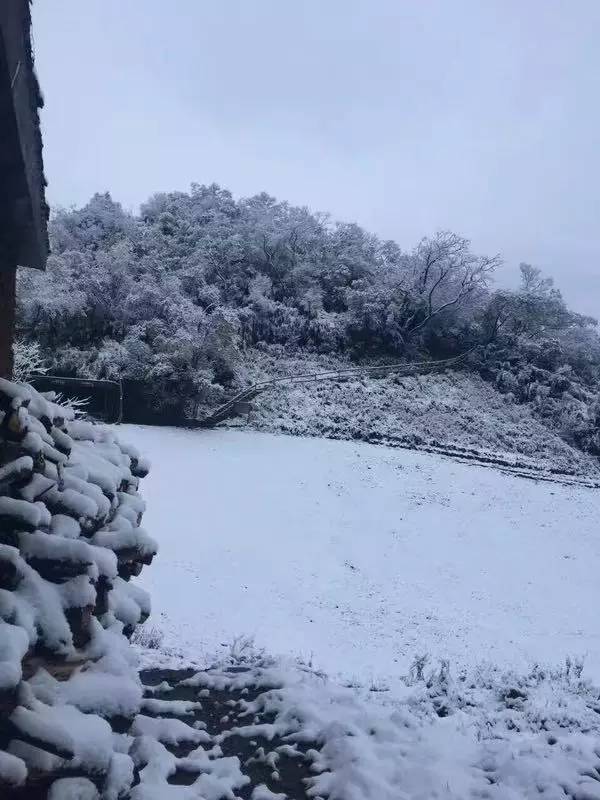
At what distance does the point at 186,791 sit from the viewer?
11.9 ft

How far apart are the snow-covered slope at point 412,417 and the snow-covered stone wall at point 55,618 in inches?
696

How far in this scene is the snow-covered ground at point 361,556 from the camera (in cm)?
1022

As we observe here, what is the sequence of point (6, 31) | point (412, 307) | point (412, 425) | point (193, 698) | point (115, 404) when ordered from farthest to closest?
1. point (412, 307)
2. point (412, 425)
3. point (115, 404)
4. point (193, 698)
5. point (6, 31)

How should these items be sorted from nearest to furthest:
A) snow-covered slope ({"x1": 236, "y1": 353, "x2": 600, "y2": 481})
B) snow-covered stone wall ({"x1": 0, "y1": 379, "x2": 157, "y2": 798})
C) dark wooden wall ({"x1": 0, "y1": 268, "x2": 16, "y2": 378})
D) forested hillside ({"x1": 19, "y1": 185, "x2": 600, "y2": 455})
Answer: snow-covered stone wall ({"x1": 0, "y1": 379, "x2": 157, "y2": 798}) → dark wooden wall ({"x1": 0, "y1": 268, "x2": 16, "y2": 378}) → forested hillside ({"x1": 19, "y1": 185, "x2": 600, "y2": 455}) → snow-covered slope ({"x1": 236, "y1": 353, "x2": 600, "y2": 481})

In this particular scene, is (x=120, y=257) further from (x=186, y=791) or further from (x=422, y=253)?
(x=186, y=791)

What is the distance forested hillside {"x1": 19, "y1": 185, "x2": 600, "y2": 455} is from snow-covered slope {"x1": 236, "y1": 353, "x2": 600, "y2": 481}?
1103 mm

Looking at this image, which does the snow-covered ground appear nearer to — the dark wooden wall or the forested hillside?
the forested hillside

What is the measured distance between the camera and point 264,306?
2658cm

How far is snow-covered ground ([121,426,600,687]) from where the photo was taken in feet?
33.5

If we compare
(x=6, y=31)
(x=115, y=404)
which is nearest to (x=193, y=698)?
(x=6, y=31)

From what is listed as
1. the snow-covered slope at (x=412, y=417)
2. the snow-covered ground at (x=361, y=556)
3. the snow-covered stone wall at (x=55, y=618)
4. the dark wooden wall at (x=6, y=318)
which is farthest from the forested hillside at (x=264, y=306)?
the snow-covered stone wall at (x=55, y=618)

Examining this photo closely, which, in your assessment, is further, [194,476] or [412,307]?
[412,307]

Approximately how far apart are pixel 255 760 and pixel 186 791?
981mm

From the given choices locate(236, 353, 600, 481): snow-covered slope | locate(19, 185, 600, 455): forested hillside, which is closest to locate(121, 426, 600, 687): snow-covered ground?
locate(236, 353, 600, 481): snow-covered slope
